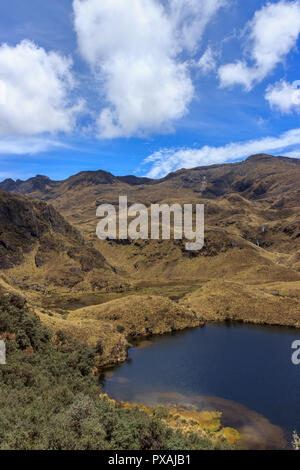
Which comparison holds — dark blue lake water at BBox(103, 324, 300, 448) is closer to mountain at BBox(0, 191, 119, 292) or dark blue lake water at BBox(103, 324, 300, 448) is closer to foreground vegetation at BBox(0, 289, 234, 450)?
foreground vegetation at BBox(0, 289, 234, 450)

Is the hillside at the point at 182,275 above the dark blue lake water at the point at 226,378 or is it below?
above

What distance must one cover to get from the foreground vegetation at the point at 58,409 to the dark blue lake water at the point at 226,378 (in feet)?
23.6

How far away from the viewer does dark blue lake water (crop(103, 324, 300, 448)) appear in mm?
37562

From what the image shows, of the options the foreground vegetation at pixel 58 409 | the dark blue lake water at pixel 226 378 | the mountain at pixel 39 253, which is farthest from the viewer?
the mountain at pixel 39 253

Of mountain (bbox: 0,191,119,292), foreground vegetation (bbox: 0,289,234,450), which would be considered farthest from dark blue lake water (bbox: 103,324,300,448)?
mountain (bbox: 0,191,119,292)

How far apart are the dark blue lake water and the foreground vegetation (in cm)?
719

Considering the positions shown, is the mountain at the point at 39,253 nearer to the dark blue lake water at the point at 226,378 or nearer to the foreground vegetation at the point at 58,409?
the dark blue lake water at the point at 226,378

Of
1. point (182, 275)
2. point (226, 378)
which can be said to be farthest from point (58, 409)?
point (182, 275)

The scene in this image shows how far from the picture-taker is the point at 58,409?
28.5 meters

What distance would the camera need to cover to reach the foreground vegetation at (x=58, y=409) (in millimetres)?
21609

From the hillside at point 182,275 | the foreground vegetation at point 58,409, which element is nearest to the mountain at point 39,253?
the hillside at point 182,275

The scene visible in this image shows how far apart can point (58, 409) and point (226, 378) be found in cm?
2888
